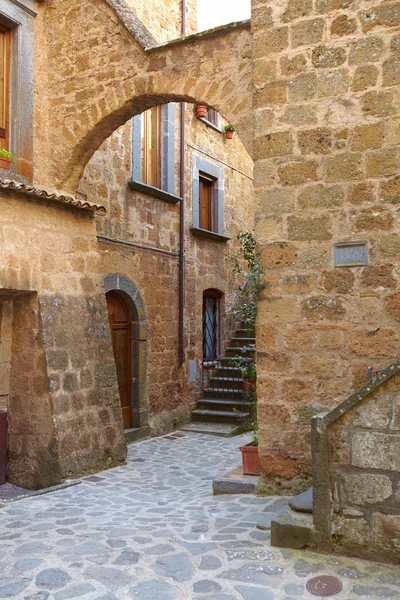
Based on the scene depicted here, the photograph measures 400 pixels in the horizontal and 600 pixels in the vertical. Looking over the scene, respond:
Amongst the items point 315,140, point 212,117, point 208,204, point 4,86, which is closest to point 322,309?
point 315,140

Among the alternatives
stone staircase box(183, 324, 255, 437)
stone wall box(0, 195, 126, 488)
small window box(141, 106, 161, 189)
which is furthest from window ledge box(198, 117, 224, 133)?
stone wall box(0, 195, 126, 488)

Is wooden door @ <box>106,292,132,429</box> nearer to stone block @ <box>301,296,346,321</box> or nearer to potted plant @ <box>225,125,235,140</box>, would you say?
stone block @ <box>301,296,346,321</box>

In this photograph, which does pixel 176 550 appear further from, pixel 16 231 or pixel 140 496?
pixel 16 231

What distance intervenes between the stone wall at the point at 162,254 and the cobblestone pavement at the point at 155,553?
3.45 m

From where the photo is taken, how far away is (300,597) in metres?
2.94

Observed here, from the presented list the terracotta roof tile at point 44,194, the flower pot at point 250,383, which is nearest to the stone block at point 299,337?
the flower pot at point 250,383

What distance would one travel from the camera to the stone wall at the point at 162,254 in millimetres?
7934

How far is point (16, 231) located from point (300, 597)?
413 centimetres

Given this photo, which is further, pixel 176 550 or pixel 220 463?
pixel 220 463

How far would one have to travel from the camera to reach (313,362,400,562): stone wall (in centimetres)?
326

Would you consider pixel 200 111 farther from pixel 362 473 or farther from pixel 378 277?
pixel 362 473

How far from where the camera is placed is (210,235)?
407 inches

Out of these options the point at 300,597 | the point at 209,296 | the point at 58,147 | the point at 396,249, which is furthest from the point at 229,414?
the point at 300,597

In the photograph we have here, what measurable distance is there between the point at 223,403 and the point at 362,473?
21.4ft
